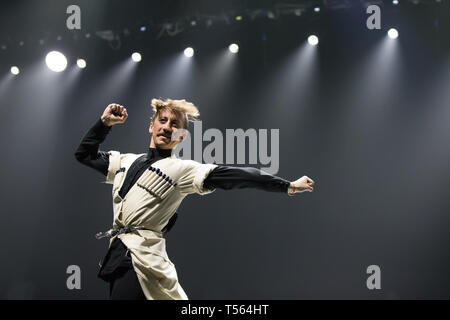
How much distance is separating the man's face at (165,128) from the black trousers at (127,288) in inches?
24.9

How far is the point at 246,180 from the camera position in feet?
6.08

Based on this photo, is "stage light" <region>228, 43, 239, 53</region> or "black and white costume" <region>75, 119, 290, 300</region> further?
"stage light" <region>228, 43, 239, 53</region>

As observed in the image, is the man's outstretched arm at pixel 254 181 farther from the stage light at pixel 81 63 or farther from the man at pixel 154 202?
the stage light at pixel 81 63

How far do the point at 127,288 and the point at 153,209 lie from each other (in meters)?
0.34

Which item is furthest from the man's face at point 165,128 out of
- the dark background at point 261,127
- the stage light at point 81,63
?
the stage light at point 81,63

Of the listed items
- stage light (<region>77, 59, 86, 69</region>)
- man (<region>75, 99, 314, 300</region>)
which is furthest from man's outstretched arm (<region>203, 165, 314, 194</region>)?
stage light (<region>77, 59, 86, 69</region>)

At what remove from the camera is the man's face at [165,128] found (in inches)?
83.4

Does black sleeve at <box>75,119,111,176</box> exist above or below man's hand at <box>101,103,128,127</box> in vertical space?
below

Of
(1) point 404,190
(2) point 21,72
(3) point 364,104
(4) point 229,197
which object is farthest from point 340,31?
(2) point 21,72

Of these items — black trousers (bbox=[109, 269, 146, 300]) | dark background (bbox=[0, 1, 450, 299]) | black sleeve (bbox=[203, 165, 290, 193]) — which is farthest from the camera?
dark background (bbox=[0, 1, 450, 299])

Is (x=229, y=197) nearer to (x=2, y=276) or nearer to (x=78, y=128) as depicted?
(x=78, y=128)

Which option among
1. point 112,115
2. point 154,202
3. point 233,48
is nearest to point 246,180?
point 154,202

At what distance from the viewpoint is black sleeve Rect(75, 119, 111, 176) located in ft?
7.22

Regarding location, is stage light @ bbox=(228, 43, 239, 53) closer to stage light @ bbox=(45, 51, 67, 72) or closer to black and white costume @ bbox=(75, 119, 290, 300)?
stage light @ bbox=(45, 51, 67, 72)
